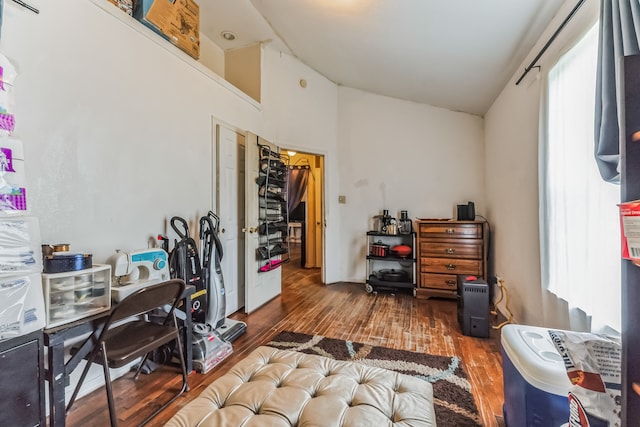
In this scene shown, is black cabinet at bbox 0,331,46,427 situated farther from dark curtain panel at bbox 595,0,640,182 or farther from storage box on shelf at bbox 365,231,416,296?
storage box on shelf at bbox 365,231,416,296

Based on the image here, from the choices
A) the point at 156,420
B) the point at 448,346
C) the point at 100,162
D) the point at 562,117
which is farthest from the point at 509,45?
the point at 156,420

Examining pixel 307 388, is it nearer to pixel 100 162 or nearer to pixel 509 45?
pixel 100 162

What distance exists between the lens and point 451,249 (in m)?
3.57

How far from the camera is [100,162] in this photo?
6.09 ft

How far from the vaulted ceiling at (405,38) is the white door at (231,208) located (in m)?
1.25

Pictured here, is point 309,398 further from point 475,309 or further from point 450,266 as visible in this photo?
point 450,266

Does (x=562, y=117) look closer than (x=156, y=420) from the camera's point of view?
No

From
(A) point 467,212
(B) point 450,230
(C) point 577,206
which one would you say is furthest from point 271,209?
(C) point 577,206

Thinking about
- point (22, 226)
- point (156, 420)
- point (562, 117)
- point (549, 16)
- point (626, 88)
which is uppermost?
point (549, 16)

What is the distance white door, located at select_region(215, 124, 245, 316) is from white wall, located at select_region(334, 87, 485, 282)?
1.75 m

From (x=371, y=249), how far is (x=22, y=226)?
3.74 m

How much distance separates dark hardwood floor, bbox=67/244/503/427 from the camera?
1.65 meters

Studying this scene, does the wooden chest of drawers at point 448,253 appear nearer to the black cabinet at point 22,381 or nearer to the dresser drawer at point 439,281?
the dresser drawer at point 439,281

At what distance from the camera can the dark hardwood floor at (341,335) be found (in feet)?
5.41
